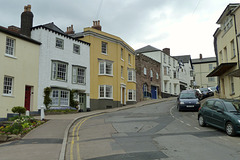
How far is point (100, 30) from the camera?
30.8 metres

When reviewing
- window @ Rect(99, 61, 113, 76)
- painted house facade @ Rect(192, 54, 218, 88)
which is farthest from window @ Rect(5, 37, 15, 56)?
painted house facade @ Rect(192, 54, 218, 88)

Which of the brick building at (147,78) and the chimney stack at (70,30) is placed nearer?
the chimney stack at (70,30)

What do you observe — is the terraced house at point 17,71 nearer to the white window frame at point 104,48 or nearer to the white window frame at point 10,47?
the white window frame at point 10,47

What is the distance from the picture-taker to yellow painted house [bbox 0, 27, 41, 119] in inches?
736

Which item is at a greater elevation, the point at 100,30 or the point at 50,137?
the point at 100,30

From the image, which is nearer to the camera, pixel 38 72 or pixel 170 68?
pixel 38 72

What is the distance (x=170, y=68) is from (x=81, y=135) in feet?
142

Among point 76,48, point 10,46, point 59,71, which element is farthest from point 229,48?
point 10,46

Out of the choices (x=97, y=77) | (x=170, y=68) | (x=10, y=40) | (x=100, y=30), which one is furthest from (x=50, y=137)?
(x=170, y=68)

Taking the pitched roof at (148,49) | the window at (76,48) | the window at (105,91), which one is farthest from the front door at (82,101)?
the pitched roof at (148,49)

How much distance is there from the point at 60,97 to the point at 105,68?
24.3ft

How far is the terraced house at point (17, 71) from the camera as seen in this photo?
737 inches

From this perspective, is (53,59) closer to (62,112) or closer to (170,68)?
(62,112)

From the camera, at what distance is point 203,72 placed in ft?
223
